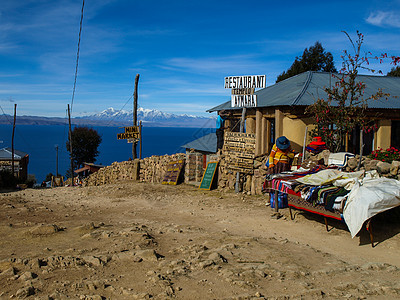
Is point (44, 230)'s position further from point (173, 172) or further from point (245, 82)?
point (173, 172)

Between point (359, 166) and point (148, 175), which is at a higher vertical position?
point (359, 166)

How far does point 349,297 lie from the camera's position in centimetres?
464

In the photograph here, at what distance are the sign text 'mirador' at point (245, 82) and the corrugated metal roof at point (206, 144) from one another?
9.87 metres

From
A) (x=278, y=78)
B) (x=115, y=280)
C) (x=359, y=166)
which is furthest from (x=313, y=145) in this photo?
(x=278, y=78)

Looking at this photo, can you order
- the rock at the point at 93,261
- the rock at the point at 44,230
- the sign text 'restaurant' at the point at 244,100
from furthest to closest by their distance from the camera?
the sign text 'restaurant' at the point at 244,100 < the rock at the point at 44,230 < the rock at the point at 93,261

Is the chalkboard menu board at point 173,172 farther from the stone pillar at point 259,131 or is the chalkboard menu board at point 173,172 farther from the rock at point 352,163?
the rock at point 352,163

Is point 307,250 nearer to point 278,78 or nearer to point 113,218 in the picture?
point 113,218

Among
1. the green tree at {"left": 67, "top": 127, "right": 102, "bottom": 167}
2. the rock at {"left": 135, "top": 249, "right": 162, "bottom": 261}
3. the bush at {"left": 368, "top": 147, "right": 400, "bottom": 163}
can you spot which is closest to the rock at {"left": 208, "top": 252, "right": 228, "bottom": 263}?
the rock at {"left": 135, "top": 249, "right": 162, "bottom": 261}

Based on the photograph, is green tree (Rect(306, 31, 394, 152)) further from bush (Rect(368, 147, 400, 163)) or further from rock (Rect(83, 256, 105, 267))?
rock (Rect(83, 256, 105, 267))

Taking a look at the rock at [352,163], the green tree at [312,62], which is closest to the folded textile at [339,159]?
the rock at [352,163]

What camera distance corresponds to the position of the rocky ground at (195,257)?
478 centimetres

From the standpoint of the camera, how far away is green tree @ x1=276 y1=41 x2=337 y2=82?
1443 inches

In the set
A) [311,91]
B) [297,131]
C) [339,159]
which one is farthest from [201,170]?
[339,159]

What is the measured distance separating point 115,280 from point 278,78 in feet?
113
